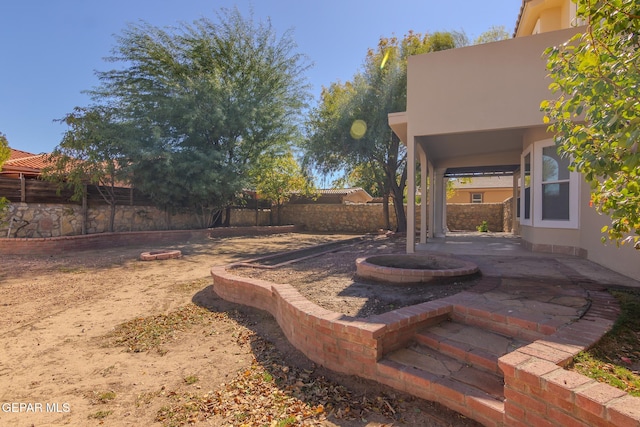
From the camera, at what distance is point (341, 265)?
21.7 ft

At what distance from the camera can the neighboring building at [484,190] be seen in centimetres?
2569

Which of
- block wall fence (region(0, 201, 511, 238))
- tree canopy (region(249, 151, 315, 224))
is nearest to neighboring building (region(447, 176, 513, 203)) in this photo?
block wall fence (region(0, 201, 511, 238))

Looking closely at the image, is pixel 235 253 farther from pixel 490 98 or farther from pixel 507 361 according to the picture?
pixel 507 361

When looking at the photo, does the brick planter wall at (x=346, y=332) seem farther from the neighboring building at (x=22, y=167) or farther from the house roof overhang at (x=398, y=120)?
the neighboring building at (x=22, y=167)

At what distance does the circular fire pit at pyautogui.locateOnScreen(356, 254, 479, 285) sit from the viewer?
Answer: 15.0 ft

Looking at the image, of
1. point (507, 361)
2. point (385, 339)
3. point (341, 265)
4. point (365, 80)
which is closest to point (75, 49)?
point (365, 80)

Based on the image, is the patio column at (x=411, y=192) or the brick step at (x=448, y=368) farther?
the patio column at (x=411, y=192)

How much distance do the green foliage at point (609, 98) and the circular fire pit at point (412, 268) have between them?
2326 mm

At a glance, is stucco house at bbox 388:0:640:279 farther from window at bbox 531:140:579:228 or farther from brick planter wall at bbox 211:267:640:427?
brick planter wall at bbox 211:267:640:427

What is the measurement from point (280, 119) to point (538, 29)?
10.1m

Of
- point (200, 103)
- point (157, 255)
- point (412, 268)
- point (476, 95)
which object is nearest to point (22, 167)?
point (200, 103)

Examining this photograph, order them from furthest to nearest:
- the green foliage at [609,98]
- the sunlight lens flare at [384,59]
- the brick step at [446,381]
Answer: the sunlight lens flare at [384,59] → the brick step at [446,381] → the green foliage at [609,98]

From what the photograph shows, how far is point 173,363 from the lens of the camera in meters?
3.25

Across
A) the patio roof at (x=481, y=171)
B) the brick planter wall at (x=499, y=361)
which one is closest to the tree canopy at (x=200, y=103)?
the patio roof at (x=481, y=171)
